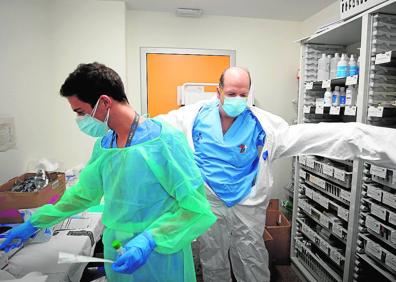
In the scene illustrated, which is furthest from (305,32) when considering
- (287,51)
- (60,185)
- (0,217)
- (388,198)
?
(0,217)

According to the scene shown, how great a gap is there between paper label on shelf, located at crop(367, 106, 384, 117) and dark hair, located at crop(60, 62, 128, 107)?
1.44m

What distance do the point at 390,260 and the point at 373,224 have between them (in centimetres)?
20

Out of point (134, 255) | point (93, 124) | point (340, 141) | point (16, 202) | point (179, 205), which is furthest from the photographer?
point (16, 202)

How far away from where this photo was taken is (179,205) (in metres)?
0.92

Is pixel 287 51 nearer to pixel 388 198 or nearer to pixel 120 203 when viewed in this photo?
pixel 388 198

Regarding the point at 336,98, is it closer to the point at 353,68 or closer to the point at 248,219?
the point at 353,68

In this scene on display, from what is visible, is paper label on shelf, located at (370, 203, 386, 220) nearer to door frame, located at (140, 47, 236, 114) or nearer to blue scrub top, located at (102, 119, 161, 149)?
blue scrub top, located at (102, 119, 161, 149)

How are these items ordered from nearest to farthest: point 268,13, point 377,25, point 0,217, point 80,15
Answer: point 0,217 < point 377,25 < point 80,15 < point 268,13

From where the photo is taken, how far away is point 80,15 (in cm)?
253

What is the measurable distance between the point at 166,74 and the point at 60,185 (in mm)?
1693

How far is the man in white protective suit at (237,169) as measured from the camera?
5.42 ft

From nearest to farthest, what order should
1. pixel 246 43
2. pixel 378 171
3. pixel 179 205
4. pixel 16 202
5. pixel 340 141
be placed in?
pixel 179 205
pixel 340 141
pixel 16 202
pixel 378 171
pixel 246 43

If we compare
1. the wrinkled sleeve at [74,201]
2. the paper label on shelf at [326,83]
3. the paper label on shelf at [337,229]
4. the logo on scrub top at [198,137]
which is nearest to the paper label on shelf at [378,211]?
the paper label on shelf at [337,229]

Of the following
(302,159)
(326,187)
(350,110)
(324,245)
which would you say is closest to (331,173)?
(326,187)
